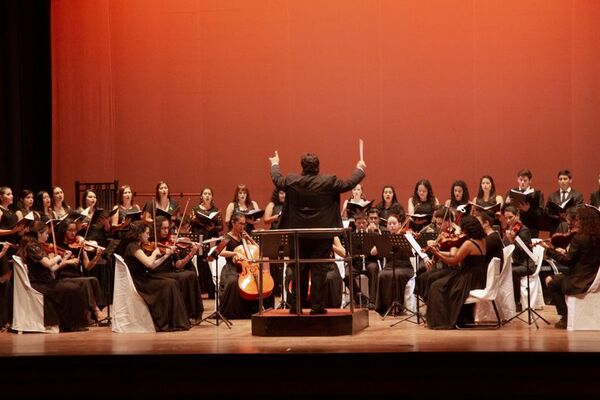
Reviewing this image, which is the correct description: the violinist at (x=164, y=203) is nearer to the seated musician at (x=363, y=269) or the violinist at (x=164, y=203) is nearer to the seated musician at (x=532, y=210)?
the seated musician at (x=363, y=269)

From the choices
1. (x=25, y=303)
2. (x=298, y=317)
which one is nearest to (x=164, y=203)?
(x=25, y=303)

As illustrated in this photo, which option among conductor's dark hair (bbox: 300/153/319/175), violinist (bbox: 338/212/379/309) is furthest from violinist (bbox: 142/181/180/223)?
conductor's dark hair (bbox: 300/153/319/175)

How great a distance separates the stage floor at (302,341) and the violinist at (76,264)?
0.38 meters

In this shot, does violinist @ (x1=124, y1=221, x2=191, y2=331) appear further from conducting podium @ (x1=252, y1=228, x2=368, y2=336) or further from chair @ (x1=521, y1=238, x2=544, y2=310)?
chair @ (x1=521, y1=238, x2=544, y2=310)

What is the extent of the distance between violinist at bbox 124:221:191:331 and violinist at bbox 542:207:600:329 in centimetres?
329

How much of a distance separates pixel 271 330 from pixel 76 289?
2.05m

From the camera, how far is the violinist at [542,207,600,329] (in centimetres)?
759

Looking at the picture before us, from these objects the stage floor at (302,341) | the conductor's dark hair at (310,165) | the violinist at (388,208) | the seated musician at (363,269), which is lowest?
the stage floor at (302,341)

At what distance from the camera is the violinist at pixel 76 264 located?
8.59m

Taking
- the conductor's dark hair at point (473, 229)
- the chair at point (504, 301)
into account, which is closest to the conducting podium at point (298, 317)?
the conductor's dark hair at point (473, 229)

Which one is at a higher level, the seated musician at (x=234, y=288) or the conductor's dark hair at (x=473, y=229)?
the conductor's dark hair at (x=473, y=229)

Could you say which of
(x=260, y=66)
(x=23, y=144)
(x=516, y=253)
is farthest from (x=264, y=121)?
(x=516, y=253)

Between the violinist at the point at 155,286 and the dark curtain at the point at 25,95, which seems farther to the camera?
the dark curtain at the point at 25,95

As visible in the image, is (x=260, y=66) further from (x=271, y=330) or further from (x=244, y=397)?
(x=244, y=397)
